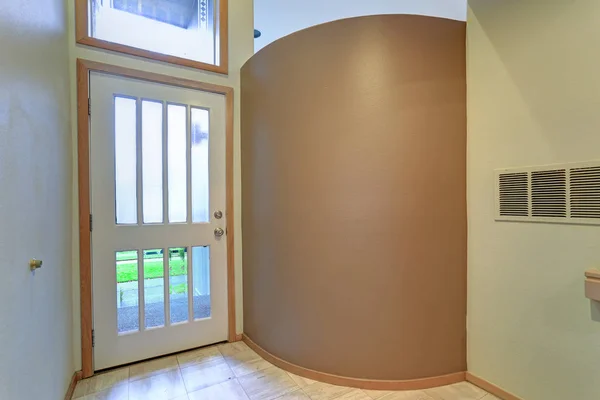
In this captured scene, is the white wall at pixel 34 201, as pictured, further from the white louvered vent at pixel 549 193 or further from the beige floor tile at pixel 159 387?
the white louvered vent at pixel 549 193

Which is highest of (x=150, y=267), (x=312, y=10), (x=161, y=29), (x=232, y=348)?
(x=312, y=10)

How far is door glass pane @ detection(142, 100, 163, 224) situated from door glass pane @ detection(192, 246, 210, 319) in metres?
0.40

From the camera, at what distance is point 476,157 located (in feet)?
5.68

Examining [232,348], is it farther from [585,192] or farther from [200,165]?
[585,192]

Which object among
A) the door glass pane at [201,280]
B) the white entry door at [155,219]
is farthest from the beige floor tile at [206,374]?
the door glass pane at [201,280]

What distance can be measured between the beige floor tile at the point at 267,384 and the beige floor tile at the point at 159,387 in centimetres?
38

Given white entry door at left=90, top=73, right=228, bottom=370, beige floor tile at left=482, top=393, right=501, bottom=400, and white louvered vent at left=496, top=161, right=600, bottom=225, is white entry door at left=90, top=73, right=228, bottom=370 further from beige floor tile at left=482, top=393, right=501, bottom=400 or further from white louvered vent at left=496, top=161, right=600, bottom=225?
white louvered vent at left=496, top=161, right=600, bottom=225

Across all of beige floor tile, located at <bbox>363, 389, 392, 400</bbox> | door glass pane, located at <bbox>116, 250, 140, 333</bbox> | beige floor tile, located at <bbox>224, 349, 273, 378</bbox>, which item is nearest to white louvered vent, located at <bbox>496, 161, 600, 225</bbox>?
beige floor tile, located at <bbox>363, 389, 392, 400</bbox>

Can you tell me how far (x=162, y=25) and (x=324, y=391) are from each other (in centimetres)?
283

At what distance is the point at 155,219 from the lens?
83.8 inches

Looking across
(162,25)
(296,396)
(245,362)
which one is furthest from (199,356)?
(162,25)

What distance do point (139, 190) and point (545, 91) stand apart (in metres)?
2.51

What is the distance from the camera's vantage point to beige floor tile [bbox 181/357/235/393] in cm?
180

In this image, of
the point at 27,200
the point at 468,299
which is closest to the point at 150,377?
the point at 27,200
